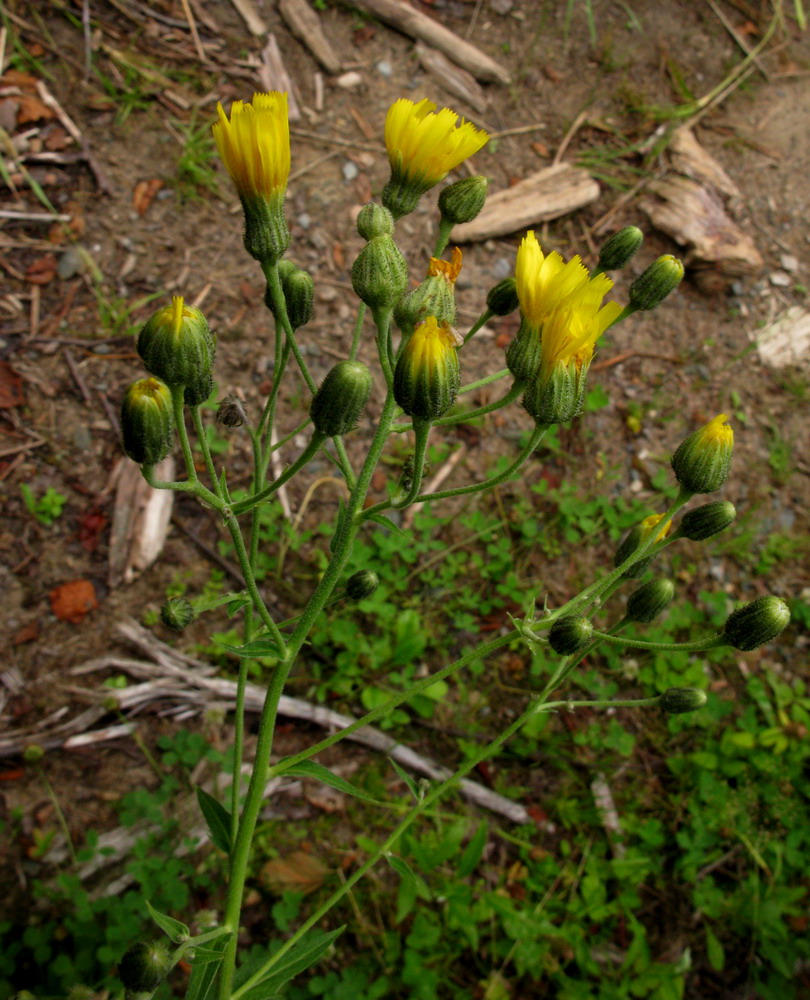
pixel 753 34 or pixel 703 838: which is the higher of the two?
pixel 753 34

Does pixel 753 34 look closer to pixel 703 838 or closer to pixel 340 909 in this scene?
pixel 703 838

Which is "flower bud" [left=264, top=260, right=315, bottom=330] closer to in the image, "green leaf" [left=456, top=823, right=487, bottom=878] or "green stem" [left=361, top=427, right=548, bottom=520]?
"green stem" [left=361, top=427, right=548, bottom=520]

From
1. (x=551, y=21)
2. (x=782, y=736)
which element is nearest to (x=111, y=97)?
(x=551, y=21)

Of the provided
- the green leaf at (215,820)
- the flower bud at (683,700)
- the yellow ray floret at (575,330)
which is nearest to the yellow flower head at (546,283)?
the yellow ray floret at (575,330)

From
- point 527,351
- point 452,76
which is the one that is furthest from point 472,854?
point 452,76

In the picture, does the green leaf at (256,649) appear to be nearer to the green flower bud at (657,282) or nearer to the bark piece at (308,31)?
the green flower bud at (657,282)

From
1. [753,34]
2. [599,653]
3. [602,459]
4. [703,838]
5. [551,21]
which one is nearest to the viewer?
[703,838]
